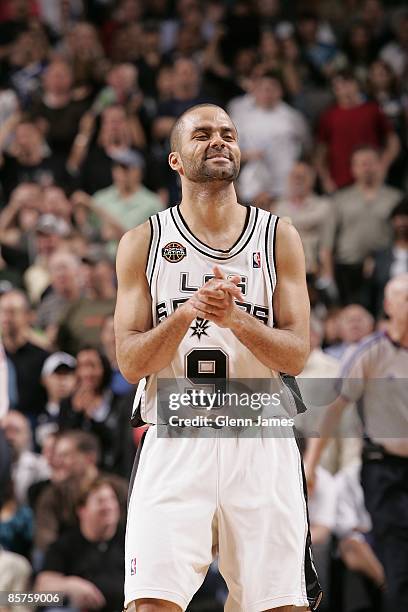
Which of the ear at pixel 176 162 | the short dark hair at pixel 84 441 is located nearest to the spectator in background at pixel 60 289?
the short dark hair at pixel 84 441

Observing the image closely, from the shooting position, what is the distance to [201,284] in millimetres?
4766

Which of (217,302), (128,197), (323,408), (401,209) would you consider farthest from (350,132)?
(217,302)

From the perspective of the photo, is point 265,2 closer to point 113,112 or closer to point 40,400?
point 113,112

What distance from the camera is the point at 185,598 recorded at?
455 centimetres

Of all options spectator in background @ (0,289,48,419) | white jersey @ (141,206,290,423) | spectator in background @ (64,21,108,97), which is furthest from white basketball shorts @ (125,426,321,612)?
spectator in background @ (64,21,108,97)

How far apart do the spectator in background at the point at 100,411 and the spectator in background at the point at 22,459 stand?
→ 0.33 metres

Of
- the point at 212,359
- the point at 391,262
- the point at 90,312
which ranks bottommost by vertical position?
the point at 212,359

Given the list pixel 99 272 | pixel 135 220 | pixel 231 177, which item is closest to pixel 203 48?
pixel 135 220

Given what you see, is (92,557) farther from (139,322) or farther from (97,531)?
(139,322)

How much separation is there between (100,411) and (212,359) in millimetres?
4555

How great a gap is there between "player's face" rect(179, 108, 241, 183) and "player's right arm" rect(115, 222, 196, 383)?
33 centimetres

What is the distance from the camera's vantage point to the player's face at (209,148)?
15.6ft

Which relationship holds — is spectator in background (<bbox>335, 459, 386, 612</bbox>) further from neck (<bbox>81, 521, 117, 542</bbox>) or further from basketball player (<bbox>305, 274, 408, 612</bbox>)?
neck (<bbox>81, 521, 117, 542</bbox>)

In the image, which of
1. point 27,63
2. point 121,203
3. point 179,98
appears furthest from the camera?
point 27,63
